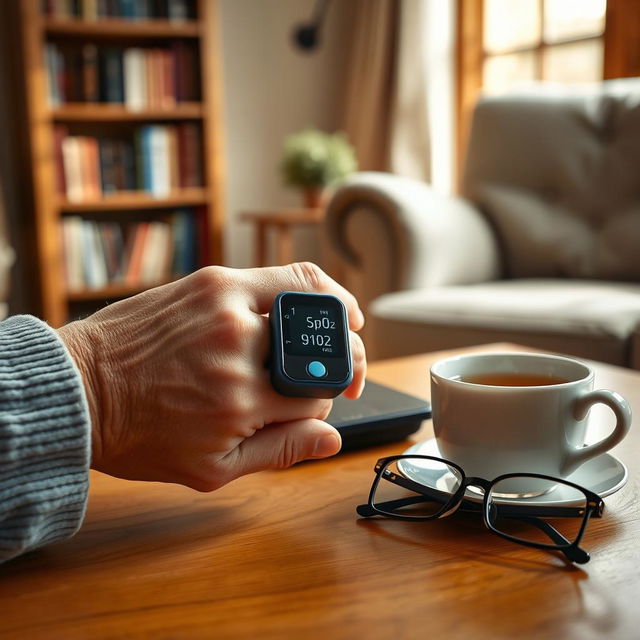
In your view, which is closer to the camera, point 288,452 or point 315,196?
point 288,452

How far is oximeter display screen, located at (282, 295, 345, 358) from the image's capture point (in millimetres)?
517

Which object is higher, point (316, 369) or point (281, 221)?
point (316, 369)

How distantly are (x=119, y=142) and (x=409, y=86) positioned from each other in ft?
3.77

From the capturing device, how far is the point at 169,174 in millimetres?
3080

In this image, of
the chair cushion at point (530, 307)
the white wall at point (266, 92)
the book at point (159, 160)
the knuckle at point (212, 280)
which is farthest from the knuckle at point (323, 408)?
the white wall at point (266, 92)

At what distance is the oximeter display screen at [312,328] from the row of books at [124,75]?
8.69ft

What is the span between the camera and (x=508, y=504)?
522 millimetres

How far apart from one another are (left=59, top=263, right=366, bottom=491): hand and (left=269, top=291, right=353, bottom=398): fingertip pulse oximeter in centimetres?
2

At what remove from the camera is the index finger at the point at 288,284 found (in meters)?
0.55

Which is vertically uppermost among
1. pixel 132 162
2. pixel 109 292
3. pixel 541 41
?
pixel 541 41

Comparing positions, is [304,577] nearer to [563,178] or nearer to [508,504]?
[508,504]

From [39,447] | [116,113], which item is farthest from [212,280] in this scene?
[116,113]

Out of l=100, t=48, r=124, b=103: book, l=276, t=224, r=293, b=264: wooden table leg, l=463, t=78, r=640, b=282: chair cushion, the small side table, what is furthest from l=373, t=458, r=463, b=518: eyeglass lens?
l=100, t=48, r=124, b=103: book

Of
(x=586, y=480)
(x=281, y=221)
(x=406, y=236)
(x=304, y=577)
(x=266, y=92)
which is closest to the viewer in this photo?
(x=304, y=577)
